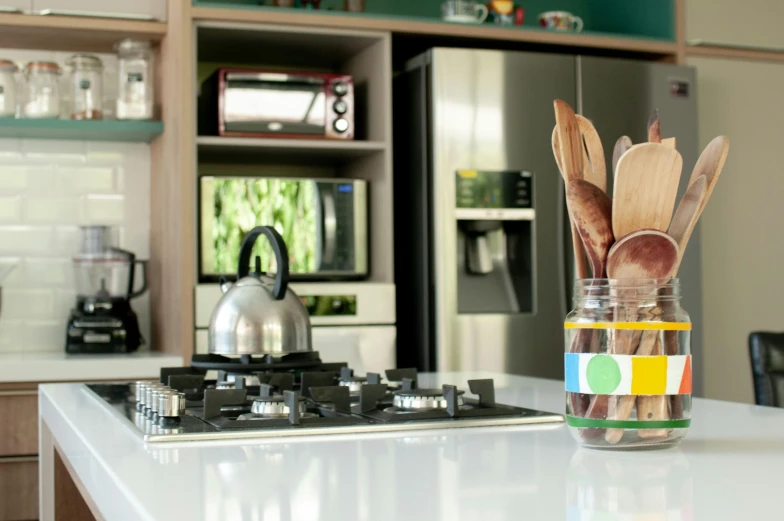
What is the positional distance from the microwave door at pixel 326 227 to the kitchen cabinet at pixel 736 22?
4.35 feet

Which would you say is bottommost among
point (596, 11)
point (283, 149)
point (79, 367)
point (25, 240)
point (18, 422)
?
point (18, 422)

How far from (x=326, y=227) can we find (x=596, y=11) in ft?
4.94

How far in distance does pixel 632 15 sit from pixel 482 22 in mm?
696

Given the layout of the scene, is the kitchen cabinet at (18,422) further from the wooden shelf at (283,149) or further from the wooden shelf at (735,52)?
the wooden shelf at (735,52)

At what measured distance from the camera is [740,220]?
349 cm

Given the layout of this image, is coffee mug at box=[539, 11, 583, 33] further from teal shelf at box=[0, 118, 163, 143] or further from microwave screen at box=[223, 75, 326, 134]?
teal shelf at box=[0, 118, 163, 143]

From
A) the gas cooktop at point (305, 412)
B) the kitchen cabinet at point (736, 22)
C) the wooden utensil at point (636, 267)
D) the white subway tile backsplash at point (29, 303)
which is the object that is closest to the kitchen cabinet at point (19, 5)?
the white subway tile backsplash at point (29, 303)

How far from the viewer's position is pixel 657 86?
329 centimetres

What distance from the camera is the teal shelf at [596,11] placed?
11.2ft

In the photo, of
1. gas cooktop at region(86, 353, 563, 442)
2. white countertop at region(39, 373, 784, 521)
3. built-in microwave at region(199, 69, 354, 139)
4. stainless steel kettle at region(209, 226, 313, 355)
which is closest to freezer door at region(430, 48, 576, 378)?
built-in microwave at region(199, 69, 354, 139)

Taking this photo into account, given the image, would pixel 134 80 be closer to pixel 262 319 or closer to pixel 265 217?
pixel 265 217

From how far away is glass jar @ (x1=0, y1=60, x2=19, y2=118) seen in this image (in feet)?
9.89

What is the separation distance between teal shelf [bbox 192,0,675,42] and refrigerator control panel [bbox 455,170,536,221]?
0.51 meters

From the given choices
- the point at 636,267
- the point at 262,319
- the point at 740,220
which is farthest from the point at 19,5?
the point at 636,267
